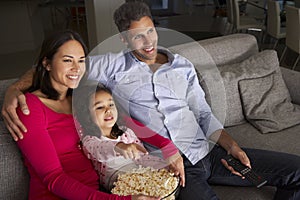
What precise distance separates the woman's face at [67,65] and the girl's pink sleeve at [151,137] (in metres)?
0.28

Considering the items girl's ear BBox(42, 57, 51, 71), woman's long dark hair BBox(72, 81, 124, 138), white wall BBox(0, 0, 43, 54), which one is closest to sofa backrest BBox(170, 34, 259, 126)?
woman's long dark hair BBox(72, 81, 124, 138)

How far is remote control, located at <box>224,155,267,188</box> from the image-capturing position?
1.24 m

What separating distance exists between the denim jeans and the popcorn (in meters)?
0.18

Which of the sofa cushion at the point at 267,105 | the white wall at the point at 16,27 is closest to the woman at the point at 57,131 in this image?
the sofa cushion at the point at 267,105

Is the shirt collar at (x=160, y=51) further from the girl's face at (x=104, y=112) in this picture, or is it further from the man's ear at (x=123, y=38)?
the girl's face at (x=104, y=112)

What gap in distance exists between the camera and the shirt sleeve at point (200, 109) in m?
1.48

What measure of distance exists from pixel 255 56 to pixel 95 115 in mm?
1204

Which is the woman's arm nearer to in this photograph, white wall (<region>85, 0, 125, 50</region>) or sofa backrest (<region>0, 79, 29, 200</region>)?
sofa backrest (<region>0, 79, 29, 200</region>)

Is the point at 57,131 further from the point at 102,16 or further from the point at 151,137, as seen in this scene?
the point at 102,16

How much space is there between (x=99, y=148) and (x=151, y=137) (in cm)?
27

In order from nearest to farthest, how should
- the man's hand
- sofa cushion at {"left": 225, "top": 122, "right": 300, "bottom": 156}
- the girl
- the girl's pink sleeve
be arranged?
the man's hand < the girl < the girl's pink sleeve < sofa cushion at {"left": 225, "top": 122, "right": 300, "bottom": 156}

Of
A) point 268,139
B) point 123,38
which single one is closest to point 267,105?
point 268,139

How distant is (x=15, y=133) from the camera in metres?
1.05

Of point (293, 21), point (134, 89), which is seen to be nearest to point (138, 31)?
point (134, 89)
